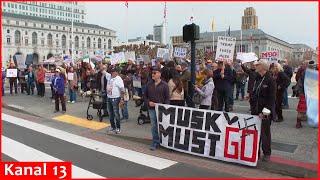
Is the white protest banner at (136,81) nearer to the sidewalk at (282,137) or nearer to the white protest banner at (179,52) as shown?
the sidewalk at (282,137)

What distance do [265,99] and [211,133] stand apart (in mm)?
1273

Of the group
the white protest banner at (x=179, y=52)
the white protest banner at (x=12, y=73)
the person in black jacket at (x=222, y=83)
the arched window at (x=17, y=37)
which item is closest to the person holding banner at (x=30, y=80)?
the white protest banner at (x=12, y=73)

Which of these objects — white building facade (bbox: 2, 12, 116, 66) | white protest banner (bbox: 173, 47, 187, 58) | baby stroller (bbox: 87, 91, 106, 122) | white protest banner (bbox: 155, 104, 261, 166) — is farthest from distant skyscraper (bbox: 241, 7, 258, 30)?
white protest banner (bbox: 155, 104, 261, 166)

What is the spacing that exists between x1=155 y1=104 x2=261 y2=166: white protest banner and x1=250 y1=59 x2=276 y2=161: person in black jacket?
0.22 m

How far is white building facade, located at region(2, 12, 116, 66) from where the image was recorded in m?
140

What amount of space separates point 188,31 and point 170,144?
306cm

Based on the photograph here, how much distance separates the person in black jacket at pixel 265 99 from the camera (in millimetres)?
7707

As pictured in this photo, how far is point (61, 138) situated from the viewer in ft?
34.8

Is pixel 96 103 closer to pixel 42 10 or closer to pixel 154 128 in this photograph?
pixel 154 128

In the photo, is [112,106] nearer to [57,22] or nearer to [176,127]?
[176,127]

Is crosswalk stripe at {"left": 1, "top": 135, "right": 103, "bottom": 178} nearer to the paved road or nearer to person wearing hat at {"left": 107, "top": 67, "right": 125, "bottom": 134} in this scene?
the paved road

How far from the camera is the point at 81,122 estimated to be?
42.7ft

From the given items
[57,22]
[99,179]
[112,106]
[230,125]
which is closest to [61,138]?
[112,106]

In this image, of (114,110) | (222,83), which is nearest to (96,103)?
(114,110)
